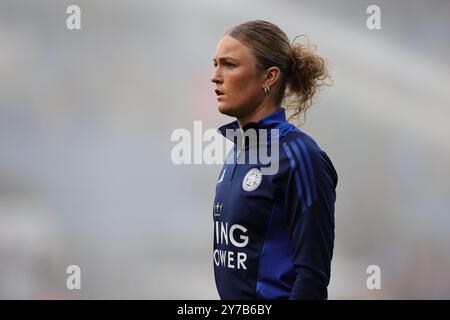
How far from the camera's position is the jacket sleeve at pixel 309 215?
1.24 meters

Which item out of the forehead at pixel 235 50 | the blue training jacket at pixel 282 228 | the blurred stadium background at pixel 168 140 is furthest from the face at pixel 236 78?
the blurred stadium background at pixel 168 140

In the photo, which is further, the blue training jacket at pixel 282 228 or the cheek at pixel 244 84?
the cheek at pixel 244 84

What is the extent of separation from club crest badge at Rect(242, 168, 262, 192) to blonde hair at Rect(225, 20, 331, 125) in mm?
220

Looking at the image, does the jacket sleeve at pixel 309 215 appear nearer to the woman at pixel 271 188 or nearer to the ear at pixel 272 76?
the woman at pixel 271 188

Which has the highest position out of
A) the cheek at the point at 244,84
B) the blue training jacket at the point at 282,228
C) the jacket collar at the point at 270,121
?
the cheek at the point at 244,84

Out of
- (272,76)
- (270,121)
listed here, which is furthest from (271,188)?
(272,76)

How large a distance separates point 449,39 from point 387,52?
1.25 ft

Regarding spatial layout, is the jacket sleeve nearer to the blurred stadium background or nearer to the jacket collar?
the jacket collar

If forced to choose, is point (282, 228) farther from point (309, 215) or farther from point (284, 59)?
point (284, 59)

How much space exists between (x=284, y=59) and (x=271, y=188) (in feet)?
1.16

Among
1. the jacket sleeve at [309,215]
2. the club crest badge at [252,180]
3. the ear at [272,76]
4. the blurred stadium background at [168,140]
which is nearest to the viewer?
the jacket sleeve at [309,215]

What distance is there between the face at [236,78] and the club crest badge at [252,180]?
0.17m

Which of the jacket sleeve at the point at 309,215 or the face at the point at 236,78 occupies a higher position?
the face at the point at 236,78

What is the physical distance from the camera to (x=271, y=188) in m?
1.31
